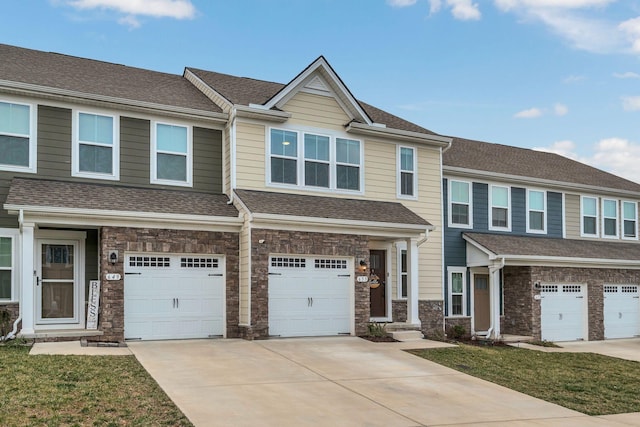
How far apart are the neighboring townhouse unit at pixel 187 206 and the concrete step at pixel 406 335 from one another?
433mm

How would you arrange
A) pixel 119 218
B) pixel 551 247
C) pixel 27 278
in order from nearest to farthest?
pixel 27 278 < pixel 119 218 < pixel 551 247

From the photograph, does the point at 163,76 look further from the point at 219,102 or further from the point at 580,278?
the point at 580,278

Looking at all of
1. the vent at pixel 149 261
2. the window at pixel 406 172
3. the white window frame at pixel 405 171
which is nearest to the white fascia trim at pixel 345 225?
the white window frame at pixel 405 171

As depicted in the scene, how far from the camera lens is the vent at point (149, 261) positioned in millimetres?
14555

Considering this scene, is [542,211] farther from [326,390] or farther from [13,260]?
[13,260]

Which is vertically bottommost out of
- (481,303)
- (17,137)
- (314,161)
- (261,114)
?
(481,303)

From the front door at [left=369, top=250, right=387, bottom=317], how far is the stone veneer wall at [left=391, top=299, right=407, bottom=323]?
247 mm

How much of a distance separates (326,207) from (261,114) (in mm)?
2917

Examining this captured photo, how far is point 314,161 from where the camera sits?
1733 cm

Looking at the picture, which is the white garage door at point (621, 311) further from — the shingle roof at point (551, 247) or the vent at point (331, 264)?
the vent at point (331, 264)

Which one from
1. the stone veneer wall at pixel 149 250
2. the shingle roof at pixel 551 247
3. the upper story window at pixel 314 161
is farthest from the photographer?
the shingle roof at pixel 551 247

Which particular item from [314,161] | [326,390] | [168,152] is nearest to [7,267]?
[168,152]

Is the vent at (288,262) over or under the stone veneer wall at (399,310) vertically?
over

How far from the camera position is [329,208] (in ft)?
54.0
